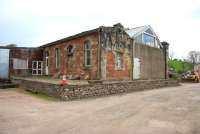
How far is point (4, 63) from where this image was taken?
76.9 feet

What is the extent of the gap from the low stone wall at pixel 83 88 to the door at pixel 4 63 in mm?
5857

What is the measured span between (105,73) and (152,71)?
26.4 ft

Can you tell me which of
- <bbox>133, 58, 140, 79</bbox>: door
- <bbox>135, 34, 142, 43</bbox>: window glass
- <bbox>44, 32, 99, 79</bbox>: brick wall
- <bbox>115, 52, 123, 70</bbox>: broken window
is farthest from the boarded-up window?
<bbox>135, 34, 142, 43</bbox>: window glass

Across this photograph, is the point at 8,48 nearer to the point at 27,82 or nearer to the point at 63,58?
the point at 63,58

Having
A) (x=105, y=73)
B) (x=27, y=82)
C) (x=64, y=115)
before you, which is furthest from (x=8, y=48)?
(x=64, y=115)

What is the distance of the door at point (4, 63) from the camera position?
915 inches

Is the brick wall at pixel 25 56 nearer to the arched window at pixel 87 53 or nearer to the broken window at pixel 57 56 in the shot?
the broken window at pixel 57 56

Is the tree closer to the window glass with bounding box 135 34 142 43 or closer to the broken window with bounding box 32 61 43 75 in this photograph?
the window glass with bounding box 135 34 142 43

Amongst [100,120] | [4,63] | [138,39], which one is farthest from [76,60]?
[100,120]

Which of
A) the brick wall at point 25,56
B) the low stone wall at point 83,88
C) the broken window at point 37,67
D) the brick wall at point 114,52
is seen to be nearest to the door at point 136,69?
the brick wall at point 114,52

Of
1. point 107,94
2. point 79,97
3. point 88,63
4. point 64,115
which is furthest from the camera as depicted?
point 88,63

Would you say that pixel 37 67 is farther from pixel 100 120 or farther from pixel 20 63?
pixel 100 120

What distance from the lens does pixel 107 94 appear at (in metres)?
14.2

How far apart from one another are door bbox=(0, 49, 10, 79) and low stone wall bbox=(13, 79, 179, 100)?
586cm
